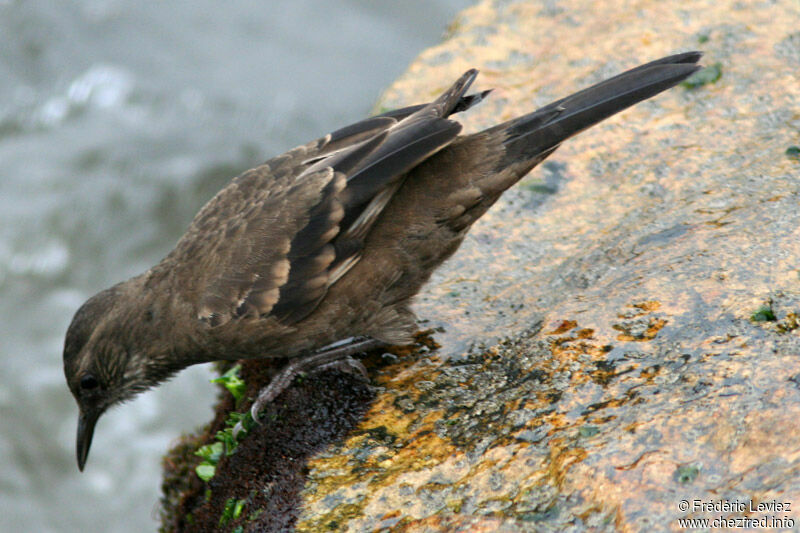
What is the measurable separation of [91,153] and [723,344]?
Result: 9002 millimetres

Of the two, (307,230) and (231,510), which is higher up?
(307,230)

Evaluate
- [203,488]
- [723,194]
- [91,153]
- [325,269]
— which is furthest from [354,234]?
[91,153]

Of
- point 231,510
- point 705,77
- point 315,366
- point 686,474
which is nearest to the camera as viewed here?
point 686,474

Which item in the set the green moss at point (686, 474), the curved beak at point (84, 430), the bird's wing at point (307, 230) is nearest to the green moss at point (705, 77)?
the bird's wing at point (307, 230)

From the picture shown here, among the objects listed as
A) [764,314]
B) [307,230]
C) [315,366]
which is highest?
[307,230]

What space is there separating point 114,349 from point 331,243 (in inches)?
58.5

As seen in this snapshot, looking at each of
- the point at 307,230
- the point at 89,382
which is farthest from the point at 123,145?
the point at 307,230

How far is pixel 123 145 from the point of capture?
10633 mm

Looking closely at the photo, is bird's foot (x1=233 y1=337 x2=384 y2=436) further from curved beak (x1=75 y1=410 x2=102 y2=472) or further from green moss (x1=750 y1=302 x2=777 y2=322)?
green moss (x1=750 y1=302 x2=777 y2=322)

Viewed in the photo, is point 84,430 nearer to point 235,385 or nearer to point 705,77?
point 235,385

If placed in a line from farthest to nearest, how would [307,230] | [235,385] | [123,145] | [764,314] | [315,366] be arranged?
1. [123,145]
2. [235,385]
3. [315,366]
4. [307,230]
5. [764,314]

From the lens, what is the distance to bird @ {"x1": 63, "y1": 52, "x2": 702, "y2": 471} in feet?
14.4

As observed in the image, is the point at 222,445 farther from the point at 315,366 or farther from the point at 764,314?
the point at 764,314

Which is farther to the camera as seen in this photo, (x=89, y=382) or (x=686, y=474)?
(x=89, y=382)
